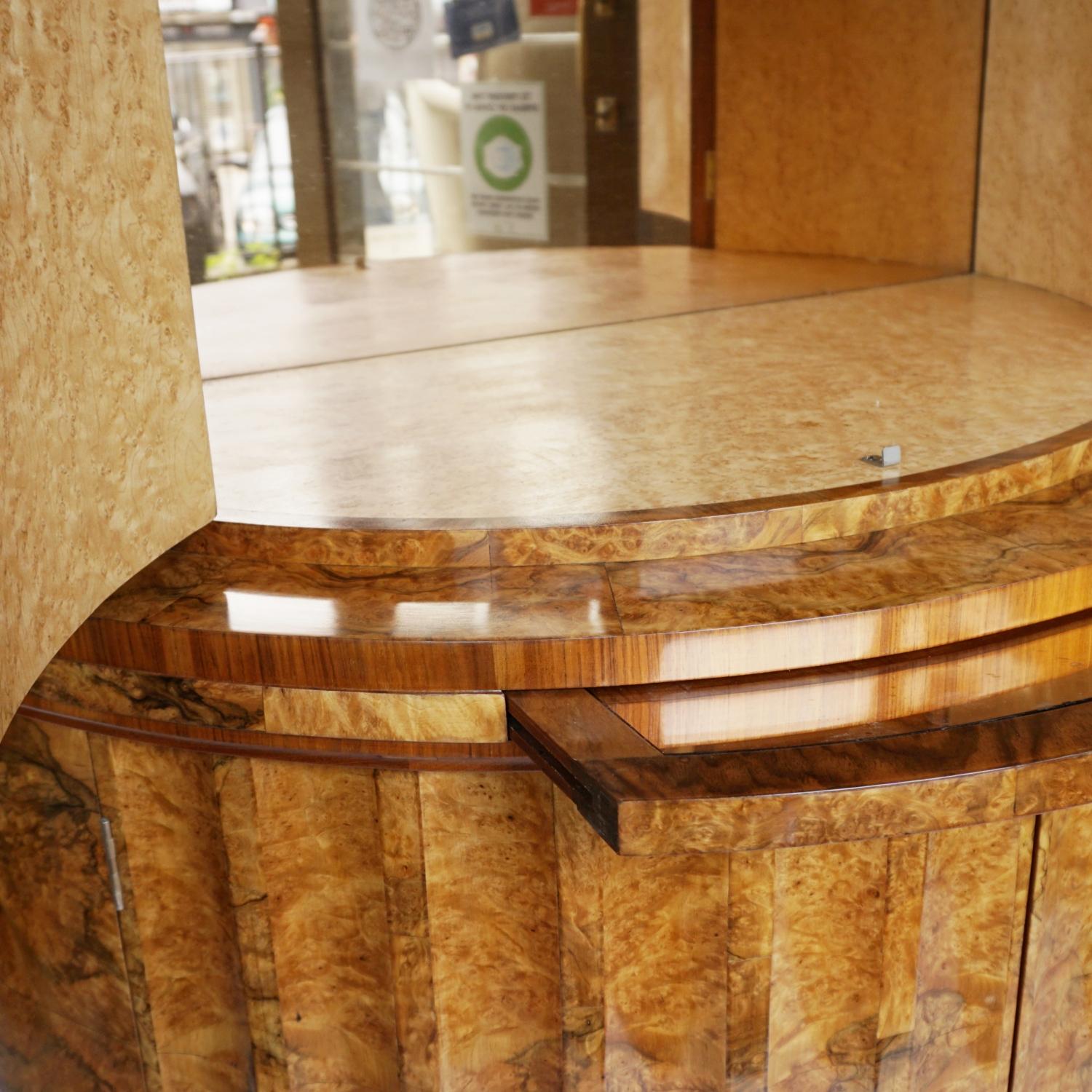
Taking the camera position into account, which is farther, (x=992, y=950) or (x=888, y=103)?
(x=888, y=103)

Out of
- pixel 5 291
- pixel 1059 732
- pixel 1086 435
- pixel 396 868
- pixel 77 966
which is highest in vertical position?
pixel 5 291

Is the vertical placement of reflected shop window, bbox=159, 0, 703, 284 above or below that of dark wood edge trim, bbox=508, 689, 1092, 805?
above

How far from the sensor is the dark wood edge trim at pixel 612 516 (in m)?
1.50

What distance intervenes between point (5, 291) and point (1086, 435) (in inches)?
50.8

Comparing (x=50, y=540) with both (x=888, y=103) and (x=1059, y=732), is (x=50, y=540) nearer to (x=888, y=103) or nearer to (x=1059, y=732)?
(x=1059, y=732)

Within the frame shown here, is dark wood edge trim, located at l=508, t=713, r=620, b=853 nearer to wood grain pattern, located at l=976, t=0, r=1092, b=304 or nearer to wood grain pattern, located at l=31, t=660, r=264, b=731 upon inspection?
wood grain pattern, located at l=31, t=660, r=264, b=731

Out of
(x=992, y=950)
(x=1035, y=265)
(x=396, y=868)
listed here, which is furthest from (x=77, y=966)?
(x=1035, y=265)

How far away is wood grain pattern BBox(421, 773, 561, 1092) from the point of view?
1416mm

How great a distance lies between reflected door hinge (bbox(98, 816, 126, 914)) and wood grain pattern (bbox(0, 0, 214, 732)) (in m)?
0.28

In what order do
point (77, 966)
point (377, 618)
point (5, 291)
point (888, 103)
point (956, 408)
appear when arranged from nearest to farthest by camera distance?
point (5, 291) → point (377, 618) → point (77, 966) → point (956, 408) → point (888, 103)

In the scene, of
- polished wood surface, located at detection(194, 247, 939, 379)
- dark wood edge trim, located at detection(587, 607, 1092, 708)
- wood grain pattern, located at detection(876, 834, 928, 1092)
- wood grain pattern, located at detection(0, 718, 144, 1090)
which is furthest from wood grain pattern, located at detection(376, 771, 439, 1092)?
polished wood surface, located at detection(194, 247, 939, 379)

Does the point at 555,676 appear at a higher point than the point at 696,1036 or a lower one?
higher

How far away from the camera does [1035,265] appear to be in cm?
287

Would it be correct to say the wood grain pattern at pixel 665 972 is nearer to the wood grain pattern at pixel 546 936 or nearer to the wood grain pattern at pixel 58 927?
the wood grain pattern at pixel 546 936
